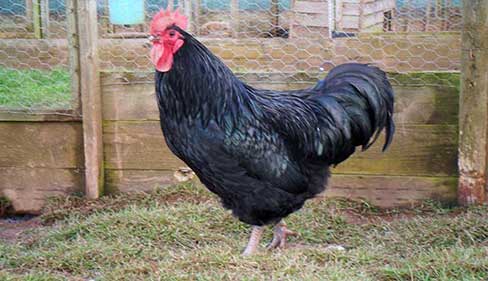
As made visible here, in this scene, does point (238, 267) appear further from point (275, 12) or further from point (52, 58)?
point (275, 12)

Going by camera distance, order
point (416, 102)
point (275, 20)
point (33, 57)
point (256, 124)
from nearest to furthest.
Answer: point (256, 124), point (416, 102), point (33, 57), point (275, 20)

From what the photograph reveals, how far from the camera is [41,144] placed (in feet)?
17.5

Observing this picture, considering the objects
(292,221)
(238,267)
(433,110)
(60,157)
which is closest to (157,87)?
(238,267)

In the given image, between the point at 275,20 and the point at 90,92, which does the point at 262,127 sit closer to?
the point at 90,92

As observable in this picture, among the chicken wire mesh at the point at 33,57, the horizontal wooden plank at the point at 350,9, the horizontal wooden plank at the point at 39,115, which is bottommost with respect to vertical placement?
the horizontal wooden plank at the point at 39,115

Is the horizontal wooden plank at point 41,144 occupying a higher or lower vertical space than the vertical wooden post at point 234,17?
lower

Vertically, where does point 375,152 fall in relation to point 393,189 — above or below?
above

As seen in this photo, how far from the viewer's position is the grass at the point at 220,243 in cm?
357

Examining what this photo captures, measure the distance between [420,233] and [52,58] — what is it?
4.23m

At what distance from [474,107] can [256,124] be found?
1.78 metres

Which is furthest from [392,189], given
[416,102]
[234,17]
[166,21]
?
[234,17]

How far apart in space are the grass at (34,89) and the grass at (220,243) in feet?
2.90

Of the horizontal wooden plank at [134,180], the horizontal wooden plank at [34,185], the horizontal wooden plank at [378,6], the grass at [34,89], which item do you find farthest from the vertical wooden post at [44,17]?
the horizontal wooden plank at [378,6]

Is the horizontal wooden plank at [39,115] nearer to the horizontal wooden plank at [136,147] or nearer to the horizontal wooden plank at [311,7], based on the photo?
the horizontal wooden plank at [136,147]
